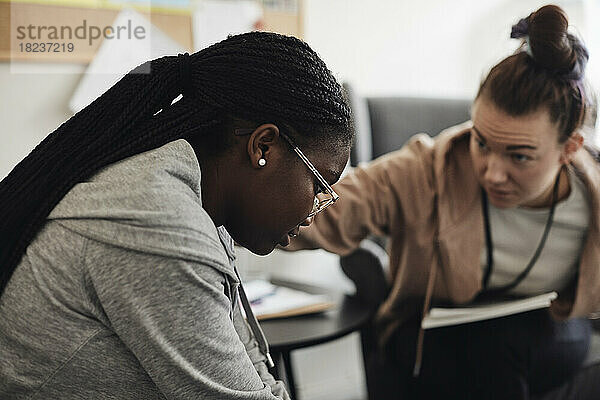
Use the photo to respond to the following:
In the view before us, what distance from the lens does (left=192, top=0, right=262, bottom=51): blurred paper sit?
1.92m

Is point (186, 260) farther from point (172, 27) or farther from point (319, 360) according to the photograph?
point (319, 360)

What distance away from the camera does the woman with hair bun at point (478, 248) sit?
1511 mm

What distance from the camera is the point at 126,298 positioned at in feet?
2.34

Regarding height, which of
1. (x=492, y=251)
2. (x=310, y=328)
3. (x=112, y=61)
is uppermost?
(x=112, y=61)

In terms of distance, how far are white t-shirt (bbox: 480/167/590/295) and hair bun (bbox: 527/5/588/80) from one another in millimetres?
310

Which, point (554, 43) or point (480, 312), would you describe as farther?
point (480, 312)

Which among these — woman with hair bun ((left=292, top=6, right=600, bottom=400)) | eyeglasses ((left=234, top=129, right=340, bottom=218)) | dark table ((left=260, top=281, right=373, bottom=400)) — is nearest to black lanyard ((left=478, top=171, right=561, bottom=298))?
woman with hair bun ((left=292, top=6, right=600, bottom=400))

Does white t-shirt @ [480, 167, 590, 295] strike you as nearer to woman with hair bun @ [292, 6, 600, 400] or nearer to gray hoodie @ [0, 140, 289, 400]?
woman with hair bun @ [292, 6, 600, 400]

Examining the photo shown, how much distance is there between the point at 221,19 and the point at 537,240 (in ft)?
3.27

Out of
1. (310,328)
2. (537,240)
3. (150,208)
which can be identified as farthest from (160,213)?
(537,240)

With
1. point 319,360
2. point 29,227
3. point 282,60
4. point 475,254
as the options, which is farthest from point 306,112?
point 319,360

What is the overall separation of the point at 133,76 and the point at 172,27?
1.06m

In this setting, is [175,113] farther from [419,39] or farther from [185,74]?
[419,39]

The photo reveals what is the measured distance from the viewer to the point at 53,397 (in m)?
0.78
